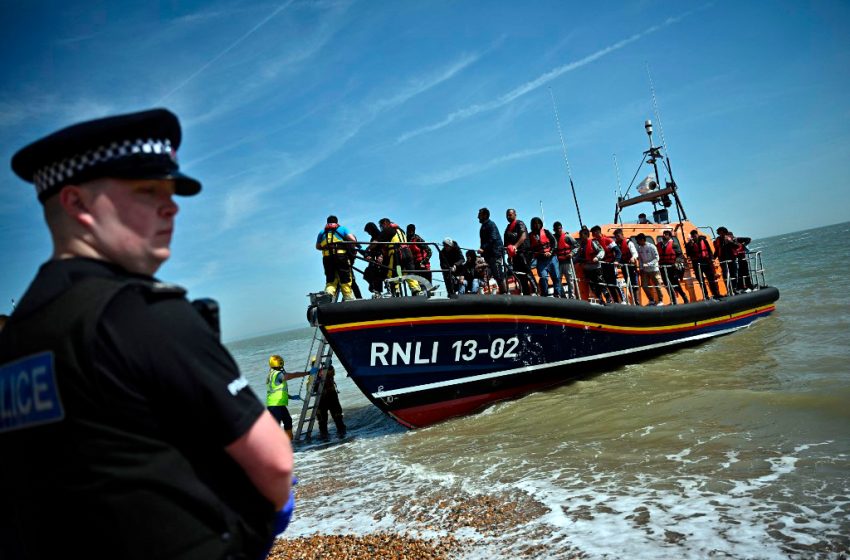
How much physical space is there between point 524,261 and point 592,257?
1775 millimetres

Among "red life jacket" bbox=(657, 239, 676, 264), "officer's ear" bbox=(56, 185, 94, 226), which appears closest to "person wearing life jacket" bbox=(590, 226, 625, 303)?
"red life jacket" bbox=(657, 239, 676, 264)

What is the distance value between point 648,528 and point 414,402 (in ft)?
13.6

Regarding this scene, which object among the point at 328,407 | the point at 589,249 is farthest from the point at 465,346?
the point at 589,249

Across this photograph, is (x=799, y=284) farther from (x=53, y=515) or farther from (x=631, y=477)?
(x=53, y=515)

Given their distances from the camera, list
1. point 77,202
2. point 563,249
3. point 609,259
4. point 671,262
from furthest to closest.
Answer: point 671,262 < point 609,259 < point 563,249 < point 77,202

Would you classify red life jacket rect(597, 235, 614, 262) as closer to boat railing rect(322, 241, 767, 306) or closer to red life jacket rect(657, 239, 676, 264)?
boat railing rect(322, 241, 767, 306)

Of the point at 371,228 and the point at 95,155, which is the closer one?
the point at 95,155

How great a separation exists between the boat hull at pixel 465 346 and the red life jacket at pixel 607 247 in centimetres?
116

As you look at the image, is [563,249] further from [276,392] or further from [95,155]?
[95,155]

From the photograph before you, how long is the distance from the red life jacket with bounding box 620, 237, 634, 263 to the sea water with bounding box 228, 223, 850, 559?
249 centimetres

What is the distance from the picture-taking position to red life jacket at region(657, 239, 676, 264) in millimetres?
11602

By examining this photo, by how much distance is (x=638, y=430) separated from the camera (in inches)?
228

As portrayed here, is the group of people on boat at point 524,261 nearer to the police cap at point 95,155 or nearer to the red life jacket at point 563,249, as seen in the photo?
the red life jacket at point 563,249

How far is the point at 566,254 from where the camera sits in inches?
379
